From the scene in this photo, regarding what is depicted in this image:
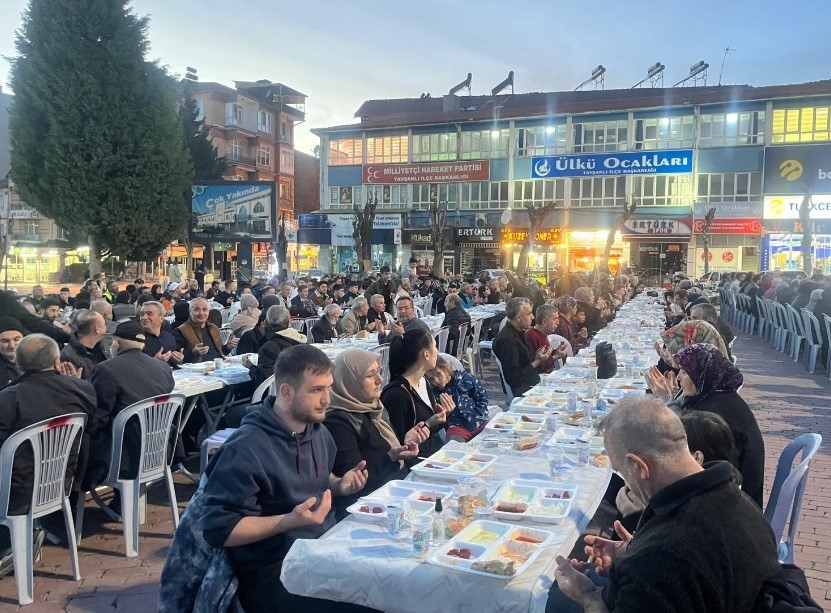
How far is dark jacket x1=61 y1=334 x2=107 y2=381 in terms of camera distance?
20.5 ft

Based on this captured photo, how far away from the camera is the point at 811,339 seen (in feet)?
41.0

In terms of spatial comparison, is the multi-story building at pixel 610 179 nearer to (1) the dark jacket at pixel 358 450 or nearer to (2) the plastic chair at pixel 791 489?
(1) the dark jacket at pixel 358 450

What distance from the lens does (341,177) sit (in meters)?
46.2

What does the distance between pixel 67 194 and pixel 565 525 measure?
27728 mm

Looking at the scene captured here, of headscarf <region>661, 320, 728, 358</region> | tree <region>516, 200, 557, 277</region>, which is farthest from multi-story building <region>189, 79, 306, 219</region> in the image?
headscarf <region>661, 320, 728, 358</region>

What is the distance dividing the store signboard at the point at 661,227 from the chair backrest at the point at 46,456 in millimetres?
35471

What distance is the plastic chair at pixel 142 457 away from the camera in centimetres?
469

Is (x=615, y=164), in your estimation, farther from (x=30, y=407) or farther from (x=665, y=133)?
(x=665, y=133)

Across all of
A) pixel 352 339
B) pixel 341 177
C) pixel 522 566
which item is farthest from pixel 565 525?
pixel 341 177

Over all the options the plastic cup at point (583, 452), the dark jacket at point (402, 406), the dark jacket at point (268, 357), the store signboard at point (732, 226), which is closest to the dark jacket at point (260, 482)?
the dark jacket at point (402, 406)

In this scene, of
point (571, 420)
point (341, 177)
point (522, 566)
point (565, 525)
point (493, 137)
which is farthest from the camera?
point (341, 177)

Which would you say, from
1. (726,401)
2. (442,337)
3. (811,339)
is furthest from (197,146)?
(726,401)

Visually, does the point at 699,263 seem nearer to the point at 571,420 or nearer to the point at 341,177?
the point at 341,177

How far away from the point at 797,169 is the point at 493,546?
38.8m
